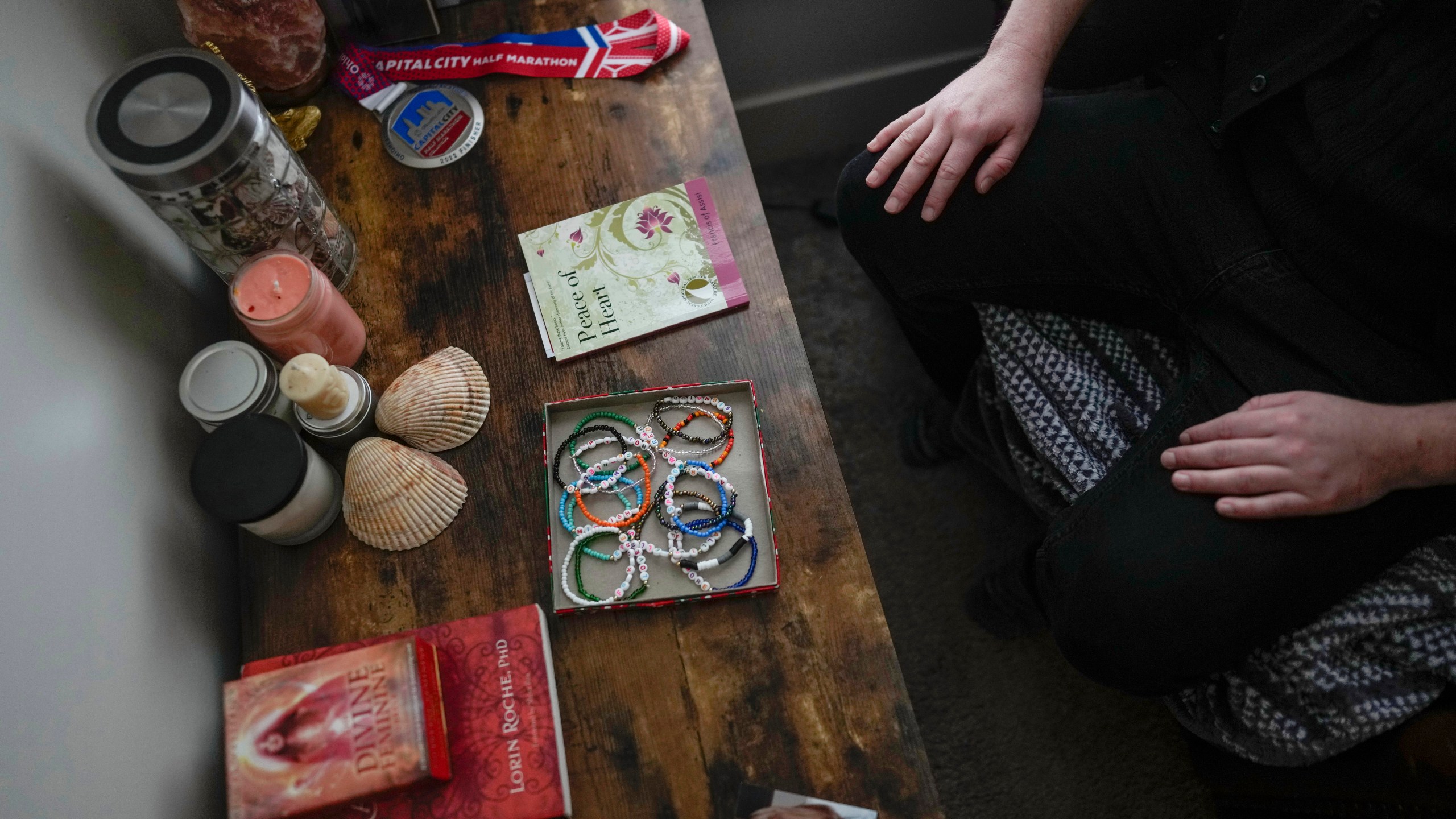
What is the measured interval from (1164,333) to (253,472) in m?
0.84

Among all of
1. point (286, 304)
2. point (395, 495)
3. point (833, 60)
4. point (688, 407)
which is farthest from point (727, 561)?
point (833, 60)

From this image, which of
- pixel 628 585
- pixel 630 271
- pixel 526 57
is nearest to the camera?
pixel 628 585

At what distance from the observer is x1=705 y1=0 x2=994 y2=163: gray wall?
1360mm

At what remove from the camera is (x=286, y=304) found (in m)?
0.69

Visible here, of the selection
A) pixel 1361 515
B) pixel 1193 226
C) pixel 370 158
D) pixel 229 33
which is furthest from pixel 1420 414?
pixel 229 33

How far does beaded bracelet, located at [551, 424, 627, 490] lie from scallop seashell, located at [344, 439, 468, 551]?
9 centimetres

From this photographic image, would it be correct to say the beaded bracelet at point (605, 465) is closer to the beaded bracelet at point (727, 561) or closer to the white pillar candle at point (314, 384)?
the beaded bracelet at point (727, 561)

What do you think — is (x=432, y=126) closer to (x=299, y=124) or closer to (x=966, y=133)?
(x=299, y=124)

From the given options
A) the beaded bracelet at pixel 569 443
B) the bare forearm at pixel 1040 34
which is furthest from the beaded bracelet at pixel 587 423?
the bare forearm at pixel 1040 34

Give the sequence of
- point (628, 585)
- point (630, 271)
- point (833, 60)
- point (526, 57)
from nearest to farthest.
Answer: point (628, 585), point (630, 271), point (526, 57), point (833, 60)

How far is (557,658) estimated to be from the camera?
665 mm

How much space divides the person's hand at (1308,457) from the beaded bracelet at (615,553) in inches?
18.5

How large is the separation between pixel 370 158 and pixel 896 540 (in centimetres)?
89

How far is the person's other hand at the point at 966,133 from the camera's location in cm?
81
